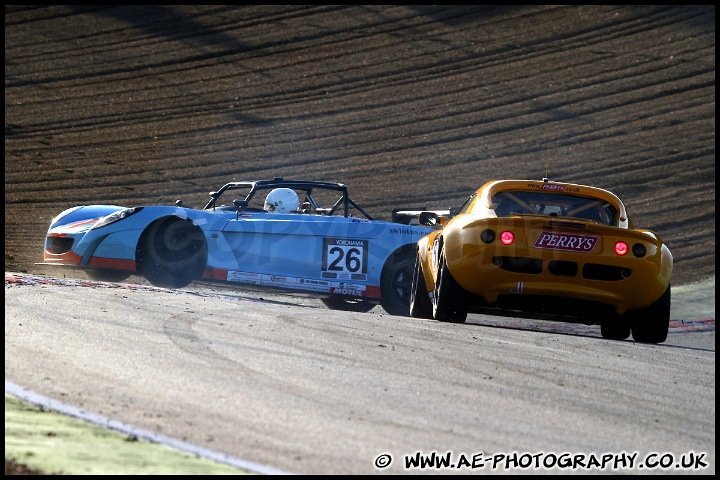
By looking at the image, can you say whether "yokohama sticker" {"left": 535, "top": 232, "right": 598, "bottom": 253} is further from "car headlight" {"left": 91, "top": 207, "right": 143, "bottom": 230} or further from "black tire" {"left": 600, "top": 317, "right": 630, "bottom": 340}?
"car headlight" {"left": 91, "top": 207, "right": 143, "bottom": 230}

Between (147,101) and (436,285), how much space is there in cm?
1605

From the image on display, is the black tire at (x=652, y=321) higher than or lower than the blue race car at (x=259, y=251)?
lower

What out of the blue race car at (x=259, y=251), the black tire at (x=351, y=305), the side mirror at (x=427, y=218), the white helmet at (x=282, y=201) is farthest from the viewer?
the black tire at (x=351, y=305)

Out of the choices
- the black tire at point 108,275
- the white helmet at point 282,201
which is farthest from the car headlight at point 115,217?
the white helmet at point 282,201

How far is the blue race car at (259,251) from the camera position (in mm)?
10359

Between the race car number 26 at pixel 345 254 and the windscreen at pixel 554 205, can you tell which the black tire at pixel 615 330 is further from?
the race car number 26 at pixel 345 254

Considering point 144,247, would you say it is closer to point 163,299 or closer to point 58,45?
point 163,299

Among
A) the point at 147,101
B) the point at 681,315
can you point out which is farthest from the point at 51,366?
the point at 147,101

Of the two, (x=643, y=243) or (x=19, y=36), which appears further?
(x=19, y=36)

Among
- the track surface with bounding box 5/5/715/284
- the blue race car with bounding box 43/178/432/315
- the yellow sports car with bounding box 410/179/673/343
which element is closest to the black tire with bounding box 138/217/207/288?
the blue race car with bounding box 43/178/432/315

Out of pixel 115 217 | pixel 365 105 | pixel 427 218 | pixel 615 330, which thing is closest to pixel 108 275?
pixel 115 217

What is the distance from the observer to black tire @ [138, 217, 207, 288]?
10414 mm

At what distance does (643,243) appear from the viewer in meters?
7.55

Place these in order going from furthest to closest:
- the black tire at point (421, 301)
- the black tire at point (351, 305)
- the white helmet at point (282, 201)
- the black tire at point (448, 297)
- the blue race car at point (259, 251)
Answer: the black tire at point (351, 305) < the white helmet at point (282, 201) < the blue race car at point (259, 251) < the black tire at point (421, 301) < the black tire at point (448, 297)
